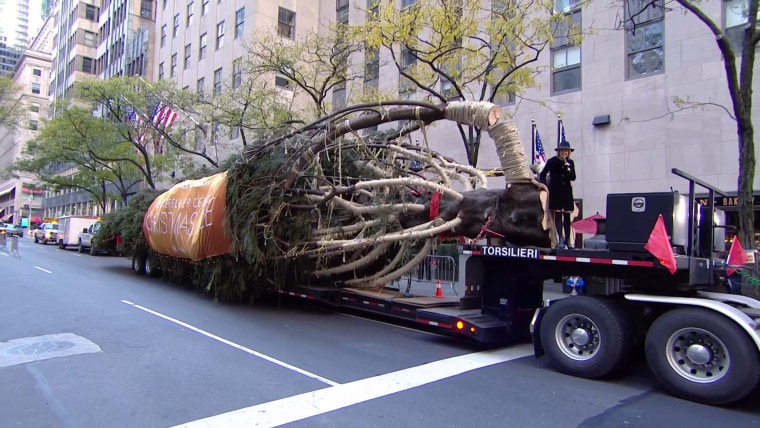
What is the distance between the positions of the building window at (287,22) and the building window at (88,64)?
41942mm

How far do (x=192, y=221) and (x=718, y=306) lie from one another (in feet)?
32.4

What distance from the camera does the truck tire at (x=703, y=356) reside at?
5.09m

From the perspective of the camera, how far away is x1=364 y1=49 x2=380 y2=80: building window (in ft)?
60.9

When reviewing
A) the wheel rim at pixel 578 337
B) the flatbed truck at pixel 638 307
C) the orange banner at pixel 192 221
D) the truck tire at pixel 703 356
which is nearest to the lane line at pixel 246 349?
the orange banner at pixel 192 221

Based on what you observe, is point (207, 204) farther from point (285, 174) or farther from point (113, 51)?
point (113, 51)

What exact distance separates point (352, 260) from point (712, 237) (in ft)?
21.5

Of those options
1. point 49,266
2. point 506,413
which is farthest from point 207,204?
point 49,266

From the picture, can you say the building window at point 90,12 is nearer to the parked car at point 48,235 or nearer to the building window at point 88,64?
the building window at point 88,64

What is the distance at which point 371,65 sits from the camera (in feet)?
71.4

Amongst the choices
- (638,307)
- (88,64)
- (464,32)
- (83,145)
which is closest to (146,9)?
(88,64)

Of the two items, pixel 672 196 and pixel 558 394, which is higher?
pixel 672 196

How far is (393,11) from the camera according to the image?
44.5ft

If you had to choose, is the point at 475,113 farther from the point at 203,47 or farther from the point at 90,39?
the point at 90,39

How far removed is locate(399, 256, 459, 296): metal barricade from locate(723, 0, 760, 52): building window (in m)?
10.1
